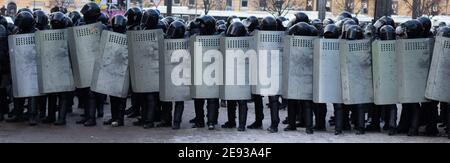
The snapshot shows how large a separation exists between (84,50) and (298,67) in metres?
3.64

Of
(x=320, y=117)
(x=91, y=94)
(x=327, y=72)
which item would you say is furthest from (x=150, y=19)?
(x=320, y=117)

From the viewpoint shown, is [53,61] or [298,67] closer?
[298,67]

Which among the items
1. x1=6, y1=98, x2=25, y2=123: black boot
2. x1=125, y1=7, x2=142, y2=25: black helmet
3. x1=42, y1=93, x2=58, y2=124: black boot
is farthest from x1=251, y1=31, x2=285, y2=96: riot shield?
x1=6, y1=98, x2=25, y2=123: black boot

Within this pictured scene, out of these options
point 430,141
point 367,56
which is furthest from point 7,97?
point 430,141

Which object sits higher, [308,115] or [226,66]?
[226,66]

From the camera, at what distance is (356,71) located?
9680 millimetres

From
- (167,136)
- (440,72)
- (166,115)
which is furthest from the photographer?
(166,115)

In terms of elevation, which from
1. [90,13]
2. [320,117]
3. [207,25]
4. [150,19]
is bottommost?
[320,117]

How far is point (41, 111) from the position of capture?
10.6 m

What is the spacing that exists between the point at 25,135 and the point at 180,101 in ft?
8.42

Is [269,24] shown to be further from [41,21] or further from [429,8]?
[429,8]

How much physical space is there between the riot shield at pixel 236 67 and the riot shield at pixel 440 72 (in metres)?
2.89

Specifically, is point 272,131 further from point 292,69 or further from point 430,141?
point 430,141

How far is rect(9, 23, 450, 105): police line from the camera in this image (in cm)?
966
